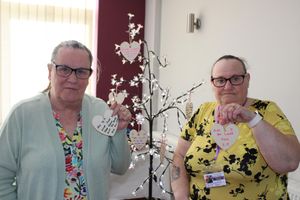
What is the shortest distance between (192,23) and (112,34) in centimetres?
112

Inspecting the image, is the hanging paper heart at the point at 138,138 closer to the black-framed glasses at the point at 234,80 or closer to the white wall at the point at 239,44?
the black-framed glasses at the point at 234,80

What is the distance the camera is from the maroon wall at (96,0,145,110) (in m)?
3.92

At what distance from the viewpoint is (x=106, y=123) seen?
156 cm

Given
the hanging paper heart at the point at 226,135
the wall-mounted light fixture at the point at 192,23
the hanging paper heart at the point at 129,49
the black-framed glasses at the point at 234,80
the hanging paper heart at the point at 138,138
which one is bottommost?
the hanging paper heart at the point at 138,138

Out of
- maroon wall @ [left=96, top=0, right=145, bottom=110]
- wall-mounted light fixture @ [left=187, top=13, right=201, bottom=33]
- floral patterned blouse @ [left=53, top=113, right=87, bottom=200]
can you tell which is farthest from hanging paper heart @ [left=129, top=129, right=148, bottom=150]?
maroon wall @ [left=96, top=0, right=145, bottom=110]

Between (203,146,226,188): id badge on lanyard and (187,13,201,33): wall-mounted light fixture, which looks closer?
(203,146,226,188): id badge on lanyard

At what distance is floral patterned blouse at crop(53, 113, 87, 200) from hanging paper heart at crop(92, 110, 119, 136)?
0.35ft

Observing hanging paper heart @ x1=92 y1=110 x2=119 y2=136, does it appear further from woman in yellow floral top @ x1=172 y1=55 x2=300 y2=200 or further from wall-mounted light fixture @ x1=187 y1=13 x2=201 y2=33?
wall-mounted light fixture @ x1=187 y1=13 x2=201 y2=33

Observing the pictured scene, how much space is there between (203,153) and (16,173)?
32.7 inches

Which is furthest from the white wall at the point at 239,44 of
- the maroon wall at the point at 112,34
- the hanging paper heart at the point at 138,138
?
the hanging paper heart at the point at 138,138

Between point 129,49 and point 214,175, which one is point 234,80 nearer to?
point 214,175

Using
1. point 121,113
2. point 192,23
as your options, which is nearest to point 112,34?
point 192,23

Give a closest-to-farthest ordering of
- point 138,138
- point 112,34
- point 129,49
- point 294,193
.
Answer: point 129,49
point 138,138
point 294,193
point 112,34

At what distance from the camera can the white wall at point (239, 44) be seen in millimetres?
2219
